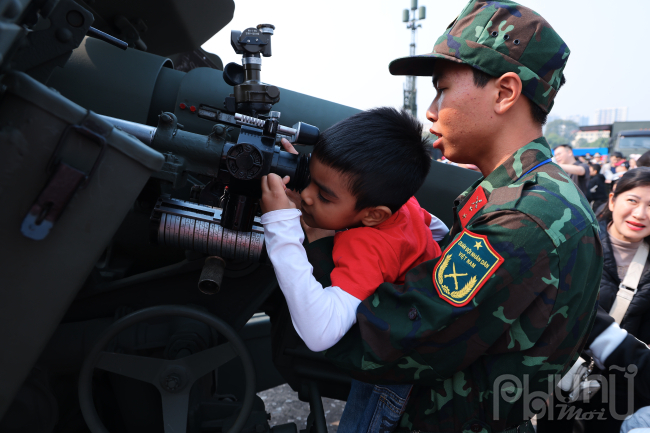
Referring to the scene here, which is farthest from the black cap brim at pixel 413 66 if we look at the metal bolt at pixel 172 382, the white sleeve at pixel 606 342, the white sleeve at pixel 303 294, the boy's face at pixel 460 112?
the metal bolt at pixel 172 382

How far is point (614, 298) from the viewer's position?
204 cm

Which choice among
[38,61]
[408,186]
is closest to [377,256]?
[408,186]

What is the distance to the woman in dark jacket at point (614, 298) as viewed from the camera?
183cm

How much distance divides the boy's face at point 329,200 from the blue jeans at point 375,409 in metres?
0.44

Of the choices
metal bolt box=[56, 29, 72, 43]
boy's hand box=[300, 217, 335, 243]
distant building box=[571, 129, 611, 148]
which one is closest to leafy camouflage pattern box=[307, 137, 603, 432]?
boy's hand box=[300, 217, 335, 243]

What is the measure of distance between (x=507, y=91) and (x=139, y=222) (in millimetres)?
1449

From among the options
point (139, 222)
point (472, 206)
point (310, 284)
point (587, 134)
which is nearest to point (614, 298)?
point (472, 206)

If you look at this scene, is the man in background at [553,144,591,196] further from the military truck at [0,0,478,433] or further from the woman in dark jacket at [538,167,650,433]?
the military truck at [0,0,478,433]

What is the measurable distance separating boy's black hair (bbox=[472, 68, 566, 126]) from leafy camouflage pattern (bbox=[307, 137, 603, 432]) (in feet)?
0.60

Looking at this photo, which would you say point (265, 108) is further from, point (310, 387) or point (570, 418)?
point (570, 418)

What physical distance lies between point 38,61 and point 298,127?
1.90 feet

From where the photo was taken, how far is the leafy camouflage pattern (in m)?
0.92

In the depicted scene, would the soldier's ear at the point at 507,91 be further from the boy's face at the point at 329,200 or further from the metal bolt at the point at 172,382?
the metal bolt at the point at 172,382

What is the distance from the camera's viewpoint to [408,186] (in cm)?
119
